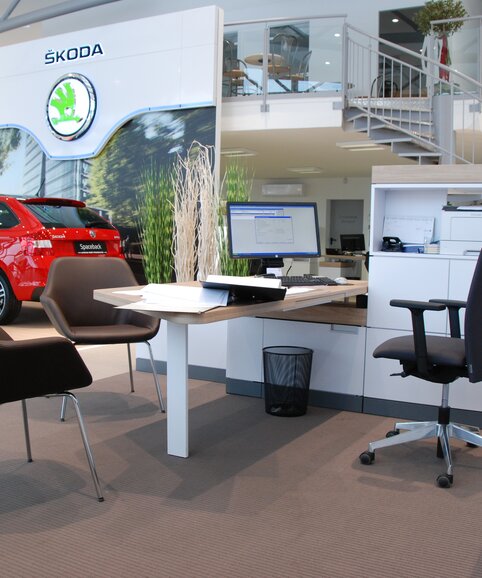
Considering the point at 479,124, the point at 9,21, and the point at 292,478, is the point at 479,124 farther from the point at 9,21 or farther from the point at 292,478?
the point at 9,21

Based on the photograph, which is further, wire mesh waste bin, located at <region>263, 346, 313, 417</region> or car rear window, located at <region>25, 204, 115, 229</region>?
car rear window, located at <region>25, 204, 115, 229</region>

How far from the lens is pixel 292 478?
279 centimetres

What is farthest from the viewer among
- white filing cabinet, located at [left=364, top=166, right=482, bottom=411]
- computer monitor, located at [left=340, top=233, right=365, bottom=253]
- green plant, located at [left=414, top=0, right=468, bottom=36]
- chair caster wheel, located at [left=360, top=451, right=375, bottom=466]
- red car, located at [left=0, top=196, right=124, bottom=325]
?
computer monitor, located at [left=340, top=233, right=365, bottom=253]

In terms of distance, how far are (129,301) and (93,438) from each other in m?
0.88

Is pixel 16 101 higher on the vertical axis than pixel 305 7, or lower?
lower

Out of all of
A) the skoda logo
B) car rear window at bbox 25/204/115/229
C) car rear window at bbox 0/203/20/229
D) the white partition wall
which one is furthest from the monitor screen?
the skoda logo

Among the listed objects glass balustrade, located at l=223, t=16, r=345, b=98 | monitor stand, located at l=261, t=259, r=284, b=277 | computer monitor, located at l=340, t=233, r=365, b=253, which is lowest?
computer monitor, located at l=340, t=233, r=365, b=253

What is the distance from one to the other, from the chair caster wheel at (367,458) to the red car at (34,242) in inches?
162

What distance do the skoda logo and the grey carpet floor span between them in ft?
18.8

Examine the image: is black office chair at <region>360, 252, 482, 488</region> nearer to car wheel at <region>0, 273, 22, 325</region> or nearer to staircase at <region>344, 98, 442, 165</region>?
car wheel at <region>0, 273, 22, 325</region>

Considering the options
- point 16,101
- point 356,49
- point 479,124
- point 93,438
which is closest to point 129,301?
point 93,438

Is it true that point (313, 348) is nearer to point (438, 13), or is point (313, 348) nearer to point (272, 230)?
→ point (272, 230)

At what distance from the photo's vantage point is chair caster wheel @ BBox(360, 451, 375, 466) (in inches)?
117

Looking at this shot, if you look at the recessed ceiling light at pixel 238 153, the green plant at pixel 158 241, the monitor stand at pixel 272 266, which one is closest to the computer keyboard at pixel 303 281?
the monitor stand at pixel 272 266
